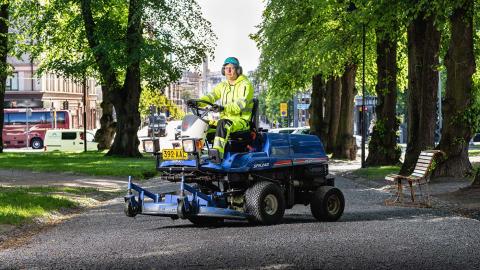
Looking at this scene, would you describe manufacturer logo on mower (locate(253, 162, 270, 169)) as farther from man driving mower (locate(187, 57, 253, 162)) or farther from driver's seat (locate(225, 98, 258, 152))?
man driving mower (locate(187, 57, 253, 162))

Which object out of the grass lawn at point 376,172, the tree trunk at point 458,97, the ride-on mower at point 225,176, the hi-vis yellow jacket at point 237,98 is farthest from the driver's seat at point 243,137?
the grass lawn at point 376,172

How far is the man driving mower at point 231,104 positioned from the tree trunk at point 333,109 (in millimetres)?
37604

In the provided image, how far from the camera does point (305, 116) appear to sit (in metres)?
148

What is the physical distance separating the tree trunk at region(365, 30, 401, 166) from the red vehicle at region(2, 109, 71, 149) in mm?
50715

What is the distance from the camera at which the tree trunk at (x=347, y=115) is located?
1895 inches

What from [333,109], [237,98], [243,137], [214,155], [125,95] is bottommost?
[214,155]

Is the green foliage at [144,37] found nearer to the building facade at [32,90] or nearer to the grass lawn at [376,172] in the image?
the grass lawn at [376,172]

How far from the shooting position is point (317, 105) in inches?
2215

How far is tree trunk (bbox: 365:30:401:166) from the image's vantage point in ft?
125

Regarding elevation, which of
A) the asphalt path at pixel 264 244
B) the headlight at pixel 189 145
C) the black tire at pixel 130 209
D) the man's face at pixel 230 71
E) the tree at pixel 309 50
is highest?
the tree at pixel 309 50

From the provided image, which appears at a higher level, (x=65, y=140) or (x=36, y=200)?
(x=65, y=140)

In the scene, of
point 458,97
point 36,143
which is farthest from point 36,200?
→ point 36,143

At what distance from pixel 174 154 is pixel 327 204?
2895mm

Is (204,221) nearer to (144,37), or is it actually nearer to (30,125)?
(144,37)
